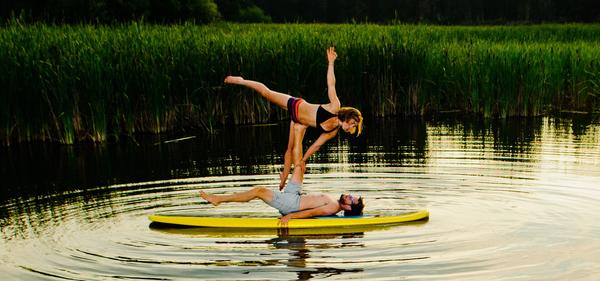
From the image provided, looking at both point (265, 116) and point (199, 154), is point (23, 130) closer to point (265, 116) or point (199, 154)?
point (199, 154)

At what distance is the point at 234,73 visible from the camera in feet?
58.3

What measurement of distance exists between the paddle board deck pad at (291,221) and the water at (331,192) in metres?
0.13

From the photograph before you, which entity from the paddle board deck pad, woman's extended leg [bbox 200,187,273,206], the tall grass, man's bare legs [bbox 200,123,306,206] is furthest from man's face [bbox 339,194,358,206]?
the tall grass

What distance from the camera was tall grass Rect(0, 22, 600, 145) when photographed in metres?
15.8

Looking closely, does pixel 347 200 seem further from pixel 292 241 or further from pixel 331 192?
pixel 331 192

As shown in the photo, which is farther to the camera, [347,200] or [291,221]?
[347,200]

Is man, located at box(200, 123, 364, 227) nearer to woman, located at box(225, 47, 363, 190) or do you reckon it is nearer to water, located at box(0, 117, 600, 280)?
woman, located at box(225, 47, 363, 190)

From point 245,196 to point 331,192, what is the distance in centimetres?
175

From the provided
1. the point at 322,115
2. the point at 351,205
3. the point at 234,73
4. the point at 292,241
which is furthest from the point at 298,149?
the point at 234,73

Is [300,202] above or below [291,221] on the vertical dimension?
above

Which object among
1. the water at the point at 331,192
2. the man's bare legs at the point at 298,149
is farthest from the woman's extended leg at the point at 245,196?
the man's bare legs at the point at 298,149

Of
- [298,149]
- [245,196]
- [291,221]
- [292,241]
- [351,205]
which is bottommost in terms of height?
[292,241]

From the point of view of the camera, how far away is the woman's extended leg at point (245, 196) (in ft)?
31.4

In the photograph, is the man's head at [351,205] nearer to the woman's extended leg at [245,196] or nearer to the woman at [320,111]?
the woman at [320,111]
